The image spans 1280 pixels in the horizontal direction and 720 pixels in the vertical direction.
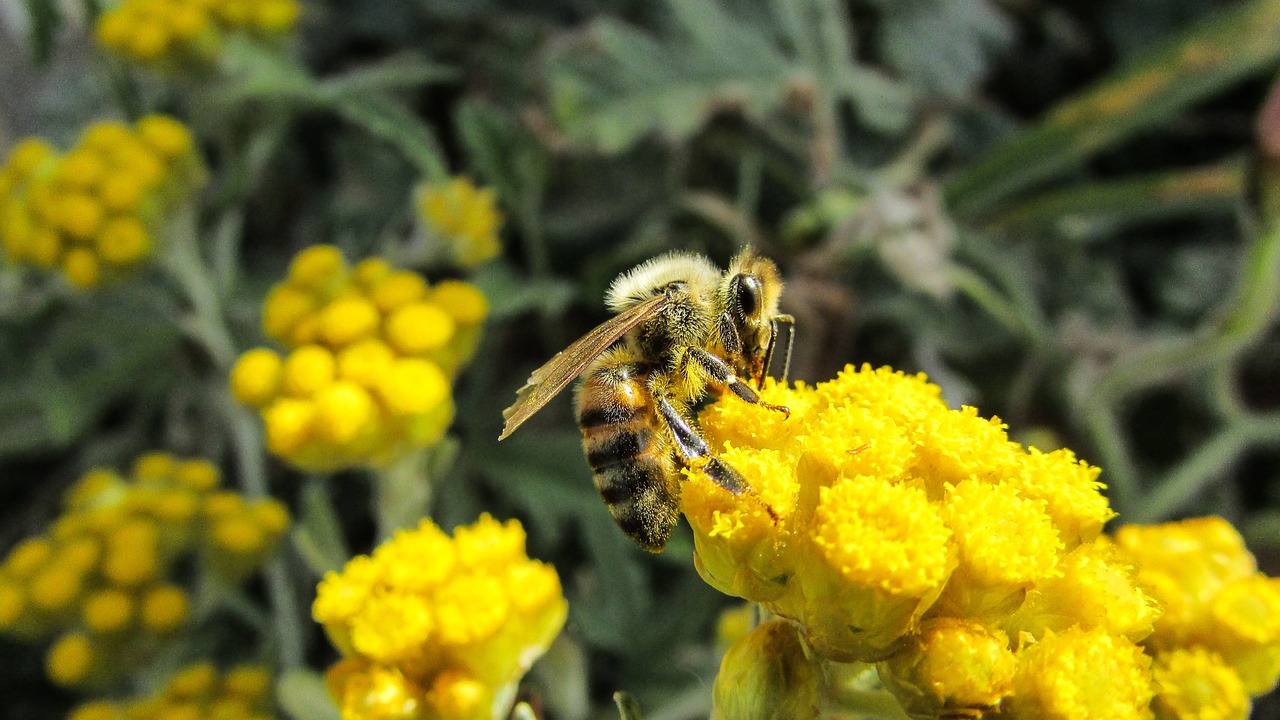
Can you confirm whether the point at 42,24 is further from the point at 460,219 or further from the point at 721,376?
the point at 721,376

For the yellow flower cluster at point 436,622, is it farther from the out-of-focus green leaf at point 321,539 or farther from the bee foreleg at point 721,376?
the out-of-focus green leaf at point 321,539

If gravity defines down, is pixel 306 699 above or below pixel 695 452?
below

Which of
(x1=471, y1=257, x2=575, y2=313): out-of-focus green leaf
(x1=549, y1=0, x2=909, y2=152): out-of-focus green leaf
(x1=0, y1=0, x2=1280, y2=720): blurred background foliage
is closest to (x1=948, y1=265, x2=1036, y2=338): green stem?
(x1=0, y1=0, x2=1280, y2=720): blurred background foliage

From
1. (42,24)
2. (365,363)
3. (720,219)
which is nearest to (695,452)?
(365,363)

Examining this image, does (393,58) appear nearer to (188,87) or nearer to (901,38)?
(188,87)

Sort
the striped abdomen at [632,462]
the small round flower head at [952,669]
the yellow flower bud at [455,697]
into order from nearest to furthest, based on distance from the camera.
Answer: the small round flower head at [952,669], the yellow flower bud at [455,697], the striped abdomen at [632,462]

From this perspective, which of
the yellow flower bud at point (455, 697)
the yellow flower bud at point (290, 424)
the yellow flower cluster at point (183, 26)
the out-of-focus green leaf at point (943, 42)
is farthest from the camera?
the out-of-focus green leaf at point (943, 42)

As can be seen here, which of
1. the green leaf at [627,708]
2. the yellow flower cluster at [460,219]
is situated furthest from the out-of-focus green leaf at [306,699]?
the yellow flower cluster at [460,219]
